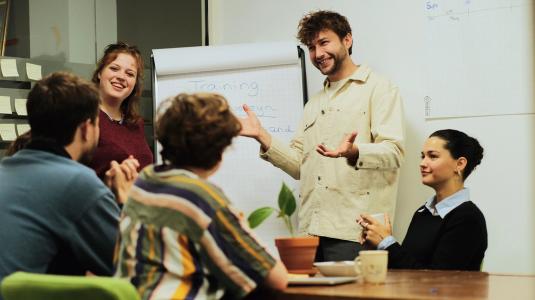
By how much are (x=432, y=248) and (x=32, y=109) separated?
4.97 ft

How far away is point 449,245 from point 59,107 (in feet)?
4.71

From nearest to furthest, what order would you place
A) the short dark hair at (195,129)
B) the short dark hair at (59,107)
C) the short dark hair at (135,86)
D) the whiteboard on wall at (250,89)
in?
the short dark hair at (195,129)
the short dark hair at (59,107)
the short dark hair at (135,86)
the whiteboard on wall at (250,89)

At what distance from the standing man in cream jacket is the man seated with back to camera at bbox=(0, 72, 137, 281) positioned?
4.43 ft

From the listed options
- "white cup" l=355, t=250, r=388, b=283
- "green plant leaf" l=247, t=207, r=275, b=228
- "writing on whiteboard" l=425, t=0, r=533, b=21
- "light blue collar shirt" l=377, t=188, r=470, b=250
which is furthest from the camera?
"green plant leaf" l=247, t=207, r=275, b=228

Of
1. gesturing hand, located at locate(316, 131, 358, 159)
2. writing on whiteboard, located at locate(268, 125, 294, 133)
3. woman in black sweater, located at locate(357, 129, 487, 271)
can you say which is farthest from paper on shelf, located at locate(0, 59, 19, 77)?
woman in black sweater, located at locate(357, 129, 487, 271)

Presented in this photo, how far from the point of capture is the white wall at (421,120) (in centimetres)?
343

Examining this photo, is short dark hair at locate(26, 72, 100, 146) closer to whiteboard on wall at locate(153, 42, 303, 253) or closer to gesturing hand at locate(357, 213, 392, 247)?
gesturing hand at locate(357, 213, 392, 247)

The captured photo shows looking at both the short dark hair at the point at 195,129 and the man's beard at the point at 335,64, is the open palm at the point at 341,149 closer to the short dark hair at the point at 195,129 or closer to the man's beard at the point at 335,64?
the man's beard at the point at 335,64

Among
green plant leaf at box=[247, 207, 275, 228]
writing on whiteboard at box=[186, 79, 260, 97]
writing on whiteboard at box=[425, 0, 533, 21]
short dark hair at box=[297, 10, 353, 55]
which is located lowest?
green plant leaf at box=[247, 207, 275, 228]

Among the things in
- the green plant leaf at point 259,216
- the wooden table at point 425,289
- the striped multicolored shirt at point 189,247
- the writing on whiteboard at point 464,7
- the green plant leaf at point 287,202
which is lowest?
the green plant leaf at point 259,216

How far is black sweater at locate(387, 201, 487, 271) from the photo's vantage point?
2570 mm

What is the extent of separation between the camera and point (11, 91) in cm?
410

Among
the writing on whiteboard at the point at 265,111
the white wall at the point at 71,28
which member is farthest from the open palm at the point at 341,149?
the white wall at the point at 71,28

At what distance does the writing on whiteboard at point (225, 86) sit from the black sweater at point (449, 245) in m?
1.52
